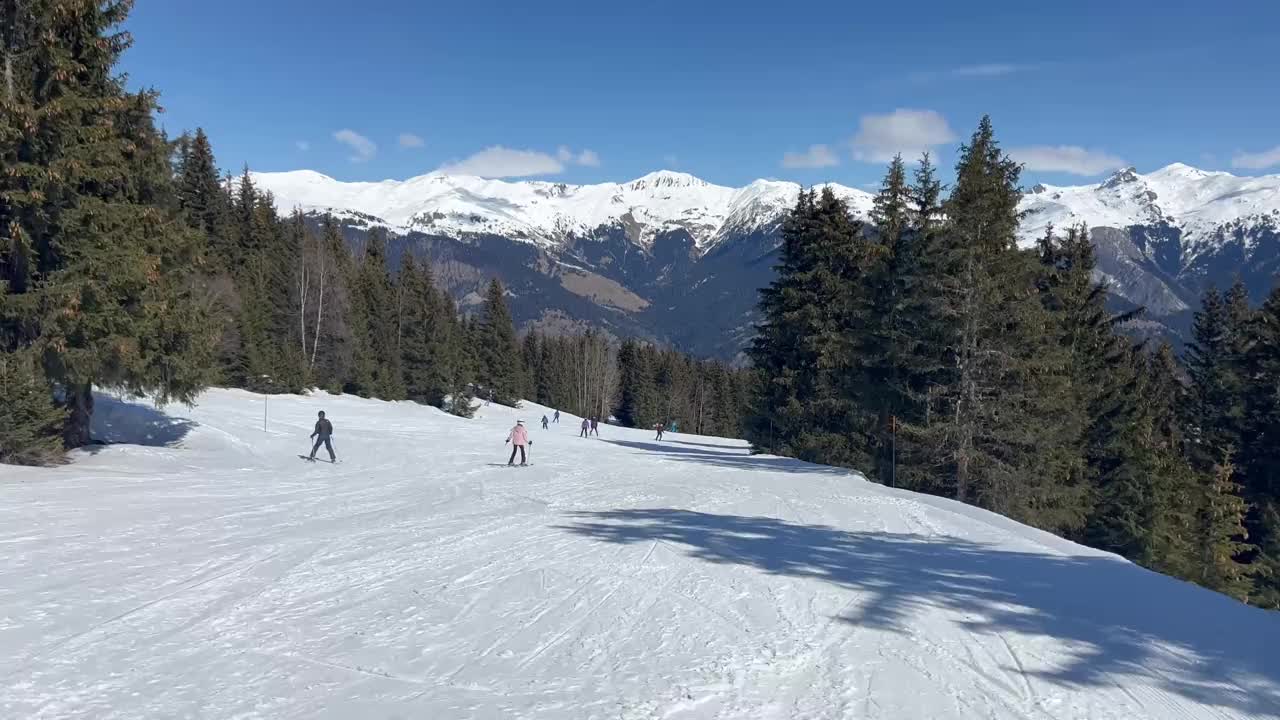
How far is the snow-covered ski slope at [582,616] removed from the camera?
5.59m

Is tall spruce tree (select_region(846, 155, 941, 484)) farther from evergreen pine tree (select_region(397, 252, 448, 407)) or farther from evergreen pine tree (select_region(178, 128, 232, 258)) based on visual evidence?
evergreen pine tree (select_region(178, 128, 232, 258))

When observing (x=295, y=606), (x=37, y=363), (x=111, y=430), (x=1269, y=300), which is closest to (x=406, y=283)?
(x=111, y=430)

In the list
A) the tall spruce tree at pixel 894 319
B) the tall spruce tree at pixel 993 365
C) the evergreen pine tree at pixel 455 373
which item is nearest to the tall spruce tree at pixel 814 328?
the tall spruce tree at pixel 894 319

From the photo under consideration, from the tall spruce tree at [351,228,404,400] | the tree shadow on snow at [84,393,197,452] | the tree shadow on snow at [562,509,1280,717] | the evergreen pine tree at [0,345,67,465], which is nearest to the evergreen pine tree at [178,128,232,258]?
the tall spruce tree at [351,228,404,400]

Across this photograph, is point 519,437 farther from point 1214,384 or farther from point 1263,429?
point 1214,384

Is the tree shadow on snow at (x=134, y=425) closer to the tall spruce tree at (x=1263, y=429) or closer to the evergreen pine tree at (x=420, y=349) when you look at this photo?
the evergreen pine tree at (x=420, y=349)

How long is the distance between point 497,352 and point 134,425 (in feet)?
155

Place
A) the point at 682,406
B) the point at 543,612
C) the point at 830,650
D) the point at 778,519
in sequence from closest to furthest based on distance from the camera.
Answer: the point at 830,650 < the point at 543,612 < the point at 778,519 < the point at 682,406

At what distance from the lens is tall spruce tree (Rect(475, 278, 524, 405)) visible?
226 feet

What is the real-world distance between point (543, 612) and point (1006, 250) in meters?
20.0

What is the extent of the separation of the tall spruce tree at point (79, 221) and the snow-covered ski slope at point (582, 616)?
339 centimetres

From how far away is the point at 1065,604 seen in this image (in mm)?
7914

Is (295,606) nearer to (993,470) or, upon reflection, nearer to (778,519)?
(778,519)

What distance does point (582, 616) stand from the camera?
7512 mm
